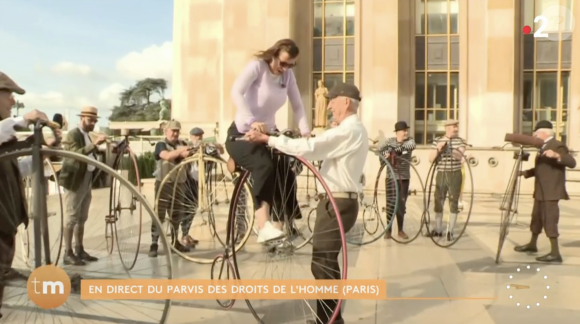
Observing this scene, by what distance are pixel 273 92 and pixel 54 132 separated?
1.72 meters

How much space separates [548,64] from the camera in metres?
21.8

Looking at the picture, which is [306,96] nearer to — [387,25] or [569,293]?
[387,25]

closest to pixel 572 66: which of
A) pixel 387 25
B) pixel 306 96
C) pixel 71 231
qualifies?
pixel 387 25

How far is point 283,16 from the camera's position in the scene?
22.0 metres

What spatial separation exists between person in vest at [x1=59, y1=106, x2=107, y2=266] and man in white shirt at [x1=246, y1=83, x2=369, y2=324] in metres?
1.53

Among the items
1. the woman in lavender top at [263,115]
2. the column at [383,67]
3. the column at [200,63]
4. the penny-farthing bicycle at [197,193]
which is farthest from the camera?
the column at [200,63]

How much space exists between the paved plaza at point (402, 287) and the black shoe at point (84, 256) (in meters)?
0.09

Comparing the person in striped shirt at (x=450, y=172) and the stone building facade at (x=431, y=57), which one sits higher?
the stone building facade at (x=431, y=57)

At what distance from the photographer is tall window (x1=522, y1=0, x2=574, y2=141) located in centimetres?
2138

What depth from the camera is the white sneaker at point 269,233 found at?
4250 mm

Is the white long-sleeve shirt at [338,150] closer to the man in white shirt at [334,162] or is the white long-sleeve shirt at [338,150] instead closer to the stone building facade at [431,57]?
the man in white shirt at [334,162]

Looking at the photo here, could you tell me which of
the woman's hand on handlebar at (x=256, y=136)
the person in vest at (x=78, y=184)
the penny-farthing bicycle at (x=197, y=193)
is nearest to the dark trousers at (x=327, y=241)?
the woman's hand on handlebar at (x=256, y=136)

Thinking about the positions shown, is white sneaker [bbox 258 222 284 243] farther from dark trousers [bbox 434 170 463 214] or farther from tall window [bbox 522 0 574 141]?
tall window [bbox 522 0 574 141]

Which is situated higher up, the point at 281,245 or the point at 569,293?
the point at 281,245
